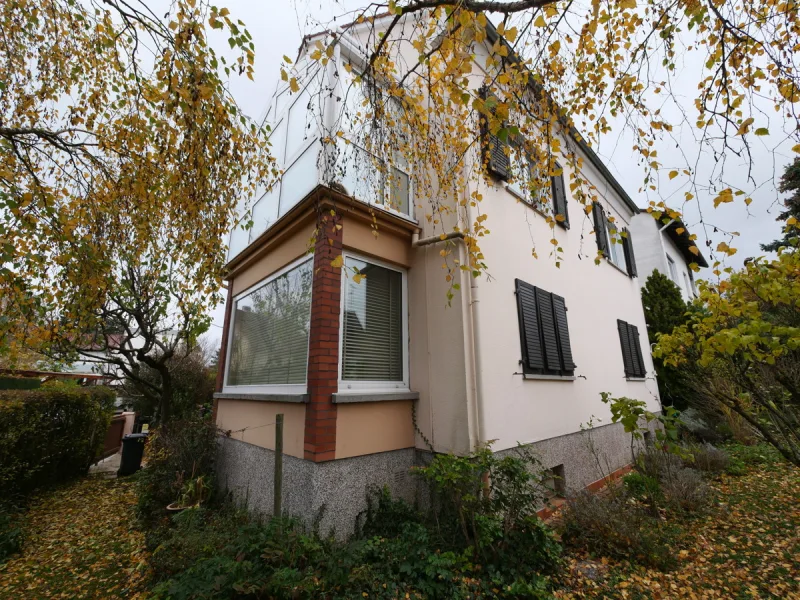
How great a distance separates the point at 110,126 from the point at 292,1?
3030mm

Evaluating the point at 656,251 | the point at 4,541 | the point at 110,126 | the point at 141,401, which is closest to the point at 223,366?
the point at 4,541

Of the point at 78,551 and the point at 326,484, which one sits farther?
the point at 78,551

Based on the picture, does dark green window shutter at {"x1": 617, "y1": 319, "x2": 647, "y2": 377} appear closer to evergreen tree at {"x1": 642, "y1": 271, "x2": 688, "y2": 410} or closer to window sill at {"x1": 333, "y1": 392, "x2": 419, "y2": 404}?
evergreen tree at {"x1": 642, "y1": 271, "x2": 688, "y2": 410}

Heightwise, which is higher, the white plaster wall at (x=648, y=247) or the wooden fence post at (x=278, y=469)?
the white plaster wall at (x=648, y=247)

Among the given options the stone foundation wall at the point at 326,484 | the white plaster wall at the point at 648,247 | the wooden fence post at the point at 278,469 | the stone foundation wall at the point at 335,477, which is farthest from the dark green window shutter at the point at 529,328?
the white plaster wall at the point at 648,247

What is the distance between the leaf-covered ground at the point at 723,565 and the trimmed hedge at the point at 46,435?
8.20 meters

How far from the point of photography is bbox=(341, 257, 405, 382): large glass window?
456 cm

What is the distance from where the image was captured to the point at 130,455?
27.0ft

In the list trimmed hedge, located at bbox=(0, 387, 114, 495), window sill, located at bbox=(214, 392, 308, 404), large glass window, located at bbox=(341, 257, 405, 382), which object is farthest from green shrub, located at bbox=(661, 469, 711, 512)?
trimmed hedge, located at bbox=(0, 387, 114, 495)

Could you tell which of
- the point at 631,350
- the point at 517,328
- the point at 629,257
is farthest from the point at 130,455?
the point at 629,257

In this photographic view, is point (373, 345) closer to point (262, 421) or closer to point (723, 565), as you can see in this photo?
point (262, 421)

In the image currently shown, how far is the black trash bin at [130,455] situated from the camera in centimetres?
817

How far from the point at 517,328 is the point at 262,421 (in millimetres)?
3715

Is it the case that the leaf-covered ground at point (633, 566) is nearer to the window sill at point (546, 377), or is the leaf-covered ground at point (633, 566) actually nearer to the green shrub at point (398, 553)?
the green shrub at point (398, 553)
